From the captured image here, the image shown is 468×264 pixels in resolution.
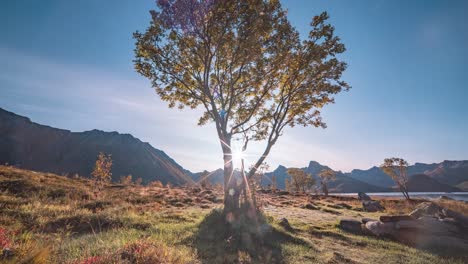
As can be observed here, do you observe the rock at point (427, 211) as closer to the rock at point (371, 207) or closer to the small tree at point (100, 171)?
the rock at point (371, 207)

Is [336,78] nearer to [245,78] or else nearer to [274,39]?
[274,39]

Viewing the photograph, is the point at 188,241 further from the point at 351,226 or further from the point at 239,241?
the point at 351,226

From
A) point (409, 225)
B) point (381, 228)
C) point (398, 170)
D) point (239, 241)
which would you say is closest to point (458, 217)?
point (409, 225)

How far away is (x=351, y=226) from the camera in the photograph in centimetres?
1350

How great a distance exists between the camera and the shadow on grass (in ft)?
24.1

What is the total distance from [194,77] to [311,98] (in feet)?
27.5

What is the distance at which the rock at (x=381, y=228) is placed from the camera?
12.3 metres

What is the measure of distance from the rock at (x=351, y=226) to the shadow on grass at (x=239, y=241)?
5.26m

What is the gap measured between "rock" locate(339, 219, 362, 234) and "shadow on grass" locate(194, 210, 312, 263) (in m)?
5.26

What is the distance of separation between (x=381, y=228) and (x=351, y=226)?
1.57m

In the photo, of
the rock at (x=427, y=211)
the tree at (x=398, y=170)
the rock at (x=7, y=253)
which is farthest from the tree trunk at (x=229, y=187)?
the tree at (x=398, y=170)

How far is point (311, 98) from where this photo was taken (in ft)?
52.0

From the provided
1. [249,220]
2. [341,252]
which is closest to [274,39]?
[249,220]

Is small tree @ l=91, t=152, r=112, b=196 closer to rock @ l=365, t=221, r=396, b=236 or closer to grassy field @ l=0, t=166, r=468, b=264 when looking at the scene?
grassy field @ l=0, t=166, r=468, b=264
